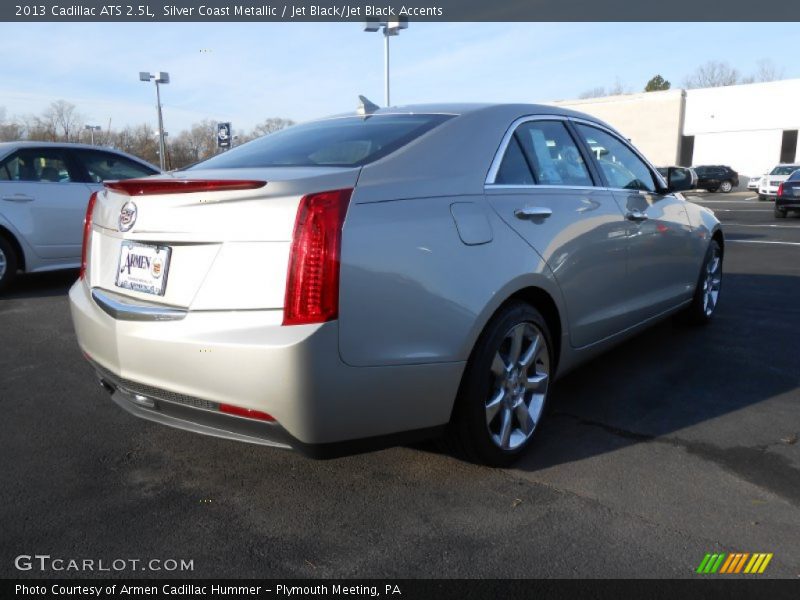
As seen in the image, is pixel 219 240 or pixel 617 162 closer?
pixel 219 240

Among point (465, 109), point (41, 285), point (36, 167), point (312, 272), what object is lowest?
Answer: point (41, 285)

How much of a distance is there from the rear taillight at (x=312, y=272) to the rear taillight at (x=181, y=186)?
0.90 ft

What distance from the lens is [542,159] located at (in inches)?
136

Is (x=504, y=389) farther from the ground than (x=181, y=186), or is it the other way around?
(x=181, y=186)

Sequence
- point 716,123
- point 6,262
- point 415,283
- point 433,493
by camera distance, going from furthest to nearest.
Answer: point 716,123
point 6,262
point 433,493
point 415,283

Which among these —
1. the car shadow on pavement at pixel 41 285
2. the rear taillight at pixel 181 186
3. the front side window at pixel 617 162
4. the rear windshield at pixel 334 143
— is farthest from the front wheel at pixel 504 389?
the car shadow on pavement at pixel 41 285

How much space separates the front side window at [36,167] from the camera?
7086 millimetres

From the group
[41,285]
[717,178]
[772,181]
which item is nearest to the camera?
[41,285]

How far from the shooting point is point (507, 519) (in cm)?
263

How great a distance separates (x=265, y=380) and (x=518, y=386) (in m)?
1.31

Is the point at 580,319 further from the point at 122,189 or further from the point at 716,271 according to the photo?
the point at 716,271

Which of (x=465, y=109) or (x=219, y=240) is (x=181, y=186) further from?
(x=465, y=109)

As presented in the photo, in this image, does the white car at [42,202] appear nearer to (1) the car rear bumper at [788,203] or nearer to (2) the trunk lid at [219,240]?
(2) the trunk lid at [219,240]

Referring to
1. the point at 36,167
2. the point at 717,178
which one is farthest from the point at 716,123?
the point at 36,167
